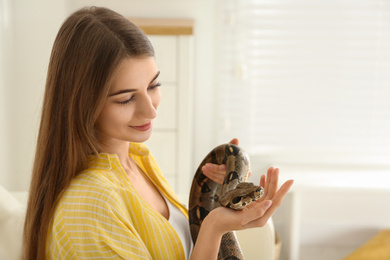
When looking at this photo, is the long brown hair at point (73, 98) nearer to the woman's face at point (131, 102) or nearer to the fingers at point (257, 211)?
the woman's face at point (131, 102)

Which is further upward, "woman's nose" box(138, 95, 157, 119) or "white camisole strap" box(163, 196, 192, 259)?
"woman's nose" box(138, 95, 157, 119)

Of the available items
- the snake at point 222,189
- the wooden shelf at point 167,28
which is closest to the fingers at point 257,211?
the snake at point 222,189

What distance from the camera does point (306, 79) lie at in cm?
305

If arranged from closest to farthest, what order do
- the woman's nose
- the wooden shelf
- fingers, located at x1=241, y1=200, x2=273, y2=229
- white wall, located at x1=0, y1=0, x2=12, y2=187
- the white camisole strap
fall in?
fingers, located at x1=241, y1=200, x2=273, y2=229
the woman's nose
the white camisole strap
the wooden shelf
white wall, located at x1=0, y1=0, x2=12, y2=187

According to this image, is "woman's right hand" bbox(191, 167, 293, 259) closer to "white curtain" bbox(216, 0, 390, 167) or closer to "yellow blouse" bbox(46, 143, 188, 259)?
"yellow blouse" bbox(46, 143, 188, 259)

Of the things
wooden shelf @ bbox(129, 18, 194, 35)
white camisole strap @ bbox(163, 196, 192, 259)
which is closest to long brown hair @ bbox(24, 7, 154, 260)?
white camisole strap @ bbox(163, 196, 192, 259)

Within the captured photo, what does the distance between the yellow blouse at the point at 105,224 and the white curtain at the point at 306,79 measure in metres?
1.95

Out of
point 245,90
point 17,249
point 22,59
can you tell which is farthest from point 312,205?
point 17,249

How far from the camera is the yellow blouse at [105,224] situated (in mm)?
1041

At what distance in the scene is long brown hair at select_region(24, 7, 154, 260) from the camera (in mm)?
1063

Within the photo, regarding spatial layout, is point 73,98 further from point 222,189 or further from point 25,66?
point 25,66

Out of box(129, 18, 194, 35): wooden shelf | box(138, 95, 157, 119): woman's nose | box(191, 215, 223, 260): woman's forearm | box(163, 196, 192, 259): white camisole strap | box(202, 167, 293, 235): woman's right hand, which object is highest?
box(129, 18, 194, 35): wooden shelf

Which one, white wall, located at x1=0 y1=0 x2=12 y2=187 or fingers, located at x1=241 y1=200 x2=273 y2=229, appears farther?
white wall, located at x1=0 y1=0 x2=12 y2=187

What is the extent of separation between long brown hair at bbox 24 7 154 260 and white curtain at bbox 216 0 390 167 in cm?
191
